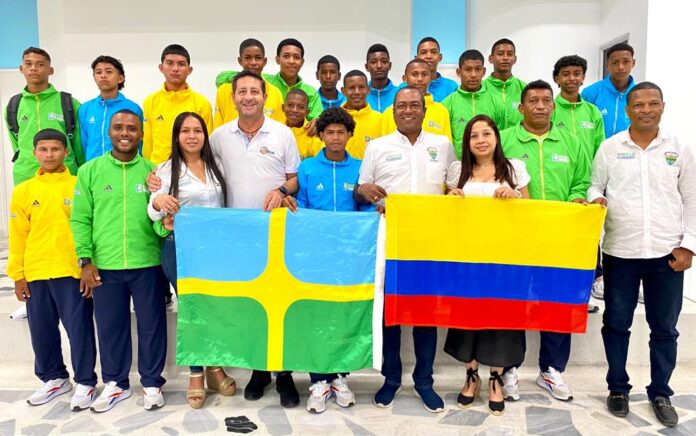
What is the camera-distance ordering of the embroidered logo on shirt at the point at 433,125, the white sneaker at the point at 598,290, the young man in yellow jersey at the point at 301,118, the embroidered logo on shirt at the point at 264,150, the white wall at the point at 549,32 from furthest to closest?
the white wall at the point at 549,32
the white sneaker at the point at 598,290
the young man in yellow jersey at the point at 301,118
the embroidered logo on shirt at the point at 433,125
the embroidered logo on shirt at the point at 264,150

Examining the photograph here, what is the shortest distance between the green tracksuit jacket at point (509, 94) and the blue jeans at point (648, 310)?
→ 1501mm

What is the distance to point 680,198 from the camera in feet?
8.36

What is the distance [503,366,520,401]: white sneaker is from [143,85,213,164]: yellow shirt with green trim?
8.45ft

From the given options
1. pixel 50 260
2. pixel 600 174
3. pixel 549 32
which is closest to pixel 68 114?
pixel 50 260

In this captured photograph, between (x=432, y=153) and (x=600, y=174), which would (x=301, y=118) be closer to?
(x=432, y=153)

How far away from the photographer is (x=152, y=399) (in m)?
2.78

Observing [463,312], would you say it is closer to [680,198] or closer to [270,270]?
[270,270]

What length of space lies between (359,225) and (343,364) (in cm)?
77

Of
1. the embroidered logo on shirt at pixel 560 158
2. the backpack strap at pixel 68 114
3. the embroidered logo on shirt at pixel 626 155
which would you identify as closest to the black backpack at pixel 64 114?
the backpack strap at pixel 68 114

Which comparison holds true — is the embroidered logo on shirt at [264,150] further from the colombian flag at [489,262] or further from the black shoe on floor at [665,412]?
the black shoe on floor at [665,412]

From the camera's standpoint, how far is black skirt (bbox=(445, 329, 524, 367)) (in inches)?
107

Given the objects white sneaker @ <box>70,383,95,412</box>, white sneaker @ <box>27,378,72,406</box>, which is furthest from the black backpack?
white sneaker @ <box>70,383,95,412</box>

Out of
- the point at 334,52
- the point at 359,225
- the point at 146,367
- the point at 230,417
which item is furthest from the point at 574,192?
the point at 334,52

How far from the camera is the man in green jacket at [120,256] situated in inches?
104
